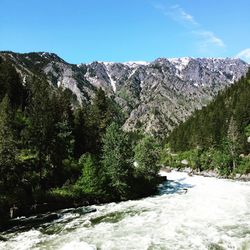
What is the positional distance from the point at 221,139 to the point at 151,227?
94.2 metres

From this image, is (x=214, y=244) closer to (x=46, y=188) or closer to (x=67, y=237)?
(x=67, y=237)

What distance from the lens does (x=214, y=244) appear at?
3644 centimetres

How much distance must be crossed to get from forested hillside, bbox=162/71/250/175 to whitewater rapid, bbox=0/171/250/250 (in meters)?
46.3

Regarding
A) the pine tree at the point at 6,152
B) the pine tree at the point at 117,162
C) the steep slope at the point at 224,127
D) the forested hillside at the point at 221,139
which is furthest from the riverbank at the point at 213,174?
the pine tree at the point at 6,152

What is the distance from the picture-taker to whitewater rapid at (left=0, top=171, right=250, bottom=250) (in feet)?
122

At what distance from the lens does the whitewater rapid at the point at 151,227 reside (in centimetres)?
3722

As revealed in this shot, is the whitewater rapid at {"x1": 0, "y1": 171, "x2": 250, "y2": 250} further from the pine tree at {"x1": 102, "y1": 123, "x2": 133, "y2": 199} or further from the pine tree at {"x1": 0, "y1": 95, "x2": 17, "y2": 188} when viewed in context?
the pine tree at {"x1": 0, "y1": 95, "x2": 17, "y2": 188}

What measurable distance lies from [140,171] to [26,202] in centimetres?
2816

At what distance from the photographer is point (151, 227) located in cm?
4350

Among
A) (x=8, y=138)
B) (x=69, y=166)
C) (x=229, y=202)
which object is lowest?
(x=229, y=202)

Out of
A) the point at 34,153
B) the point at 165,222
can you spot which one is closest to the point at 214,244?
the point at 165,222

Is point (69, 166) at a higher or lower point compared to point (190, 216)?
higher

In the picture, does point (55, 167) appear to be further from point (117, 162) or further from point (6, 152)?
point (6, 152)

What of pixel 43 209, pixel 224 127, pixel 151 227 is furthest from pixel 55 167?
pixel 224 127
